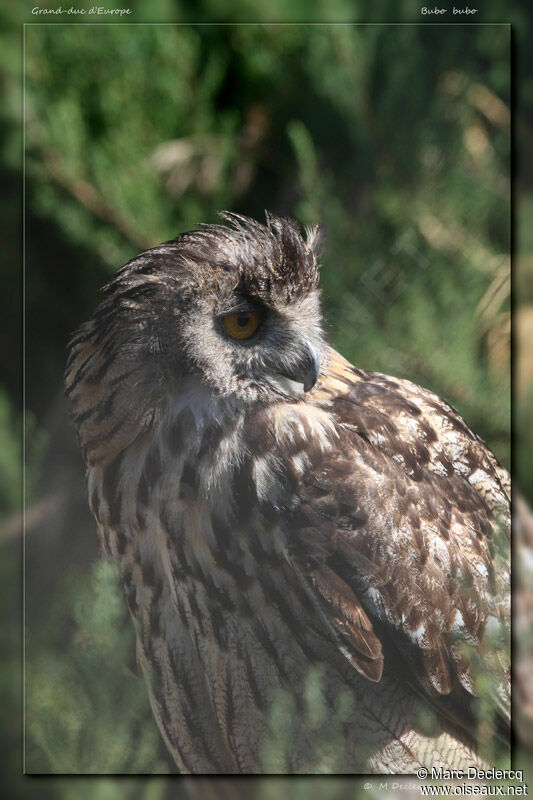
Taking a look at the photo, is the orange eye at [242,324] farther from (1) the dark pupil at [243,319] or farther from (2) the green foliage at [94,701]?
(2) the green foliage at [94,701]

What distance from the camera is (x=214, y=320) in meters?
1.09

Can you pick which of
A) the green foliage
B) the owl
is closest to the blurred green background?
the green foliage

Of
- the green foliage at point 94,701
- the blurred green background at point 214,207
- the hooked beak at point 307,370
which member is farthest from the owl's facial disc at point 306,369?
the green foliage at point 94,701

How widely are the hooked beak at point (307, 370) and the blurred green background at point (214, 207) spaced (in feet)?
0.37

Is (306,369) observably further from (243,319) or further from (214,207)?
(214,207)

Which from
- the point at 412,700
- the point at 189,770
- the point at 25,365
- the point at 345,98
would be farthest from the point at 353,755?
the point at 345,98

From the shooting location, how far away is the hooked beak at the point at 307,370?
1.15 metres

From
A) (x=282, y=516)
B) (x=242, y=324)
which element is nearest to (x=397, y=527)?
(x=282, y=516)

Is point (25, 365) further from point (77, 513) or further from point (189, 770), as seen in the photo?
point (189, 770)

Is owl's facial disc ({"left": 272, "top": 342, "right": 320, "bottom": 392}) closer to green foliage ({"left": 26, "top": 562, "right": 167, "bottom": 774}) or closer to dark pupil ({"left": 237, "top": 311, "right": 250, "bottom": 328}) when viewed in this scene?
dark pupil ({"left": 237, "top": 311, "right": 250, "bottom": 328})

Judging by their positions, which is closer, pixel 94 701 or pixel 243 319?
pixel 243 319

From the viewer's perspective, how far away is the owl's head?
1.07 m

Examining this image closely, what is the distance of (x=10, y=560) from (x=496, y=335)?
1056mm

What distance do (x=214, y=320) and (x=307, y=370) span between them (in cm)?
18
